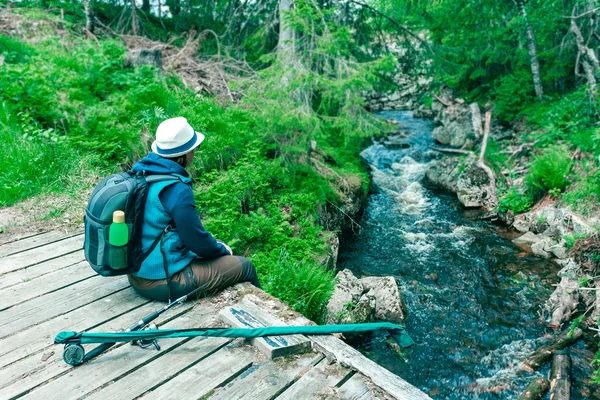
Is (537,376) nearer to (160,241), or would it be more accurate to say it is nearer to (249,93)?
(160,241)

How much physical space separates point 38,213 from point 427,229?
8.04 metres

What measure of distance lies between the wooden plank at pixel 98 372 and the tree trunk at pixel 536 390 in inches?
168

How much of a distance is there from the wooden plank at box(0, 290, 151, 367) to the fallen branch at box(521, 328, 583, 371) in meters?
5.00

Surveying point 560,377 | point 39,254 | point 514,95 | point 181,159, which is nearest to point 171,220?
point 181,159

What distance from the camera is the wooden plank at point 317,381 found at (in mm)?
2924

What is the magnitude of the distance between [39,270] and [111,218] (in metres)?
1.79

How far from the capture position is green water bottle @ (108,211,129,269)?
10.8ft

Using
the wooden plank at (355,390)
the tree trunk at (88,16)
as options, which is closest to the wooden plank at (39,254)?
the wooden plank at (355,390)

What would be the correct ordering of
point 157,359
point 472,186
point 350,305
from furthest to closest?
point 472,186
point 350,305
point 157,359

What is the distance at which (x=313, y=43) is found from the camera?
27.3ft

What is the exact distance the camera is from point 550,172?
32.8 ft

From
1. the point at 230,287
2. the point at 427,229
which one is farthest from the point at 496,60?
the point at 230,287

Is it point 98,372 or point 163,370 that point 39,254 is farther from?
point 163,370

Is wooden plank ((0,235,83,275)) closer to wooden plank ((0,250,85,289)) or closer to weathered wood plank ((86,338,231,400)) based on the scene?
wooden plank ((0,250,85,289))
